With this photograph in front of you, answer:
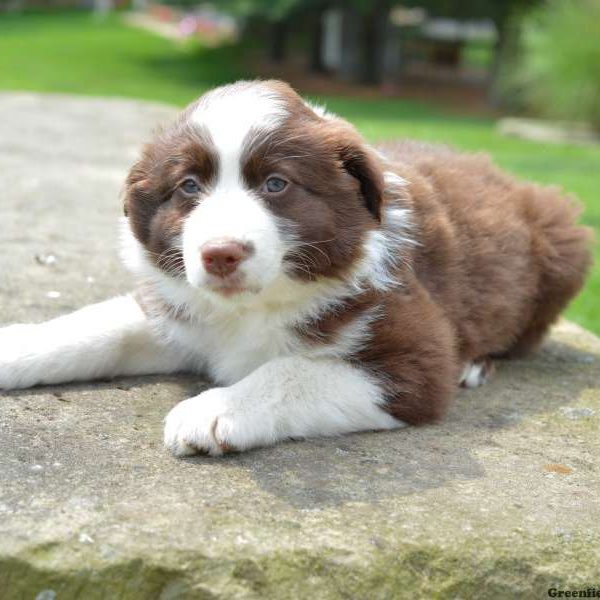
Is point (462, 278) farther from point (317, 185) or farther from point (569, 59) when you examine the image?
point (569, 59)

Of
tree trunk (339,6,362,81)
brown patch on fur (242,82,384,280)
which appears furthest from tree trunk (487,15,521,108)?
brown patch on fur (242,82,384,280)

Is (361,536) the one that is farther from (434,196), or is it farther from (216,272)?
(434,196)

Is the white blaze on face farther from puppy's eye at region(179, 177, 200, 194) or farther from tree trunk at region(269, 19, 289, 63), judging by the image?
tree trunk at region(269, 19, 289, 63)

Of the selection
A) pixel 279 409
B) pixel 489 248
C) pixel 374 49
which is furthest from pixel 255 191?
pixel 374 49

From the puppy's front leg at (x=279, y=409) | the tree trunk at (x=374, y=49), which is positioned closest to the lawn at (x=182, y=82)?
the tree trunk at (x=374, y=49)

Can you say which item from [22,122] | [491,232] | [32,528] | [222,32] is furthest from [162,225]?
[222,32]

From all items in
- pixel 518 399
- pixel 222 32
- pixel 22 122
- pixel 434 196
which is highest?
pixel 434 196

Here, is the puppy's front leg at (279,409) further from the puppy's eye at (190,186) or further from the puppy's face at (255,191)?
the puppy's eye at (190,186)
